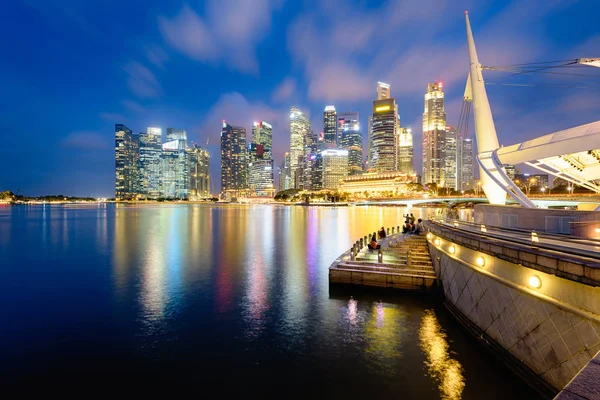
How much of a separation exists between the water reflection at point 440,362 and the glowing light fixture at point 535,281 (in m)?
3.95

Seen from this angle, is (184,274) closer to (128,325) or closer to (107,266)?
(107,266)

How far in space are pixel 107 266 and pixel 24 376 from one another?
2006 cm

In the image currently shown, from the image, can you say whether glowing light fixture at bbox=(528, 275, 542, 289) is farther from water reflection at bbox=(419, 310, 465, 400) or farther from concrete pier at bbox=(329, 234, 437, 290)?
concrete pier at bbox=(329, 234, 437, 290)

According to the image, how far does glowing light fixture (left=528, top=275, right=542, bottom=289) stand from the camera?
30.1ft

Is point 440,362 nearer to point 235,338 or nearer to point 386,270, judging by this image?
point 235,338

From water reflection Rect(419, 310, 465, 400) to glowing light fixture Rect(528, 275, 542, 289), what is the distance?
3.95m

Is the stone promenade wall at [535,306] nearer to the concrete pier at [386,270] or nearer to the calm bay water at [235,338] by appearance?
the calm bay water at [235,338]

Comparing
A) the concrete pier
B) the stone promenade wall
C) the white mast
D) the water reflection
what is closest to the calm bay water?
the water reflection

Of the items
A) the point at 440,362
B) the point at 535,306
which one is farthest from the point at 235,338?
the point at 535,306

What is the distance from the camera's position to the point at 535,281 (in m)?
9.31

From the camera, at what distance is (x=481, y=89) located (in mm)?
31484

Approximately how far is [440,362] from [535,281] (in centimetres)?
471

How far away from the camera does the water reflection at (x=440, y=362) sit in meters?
10.2

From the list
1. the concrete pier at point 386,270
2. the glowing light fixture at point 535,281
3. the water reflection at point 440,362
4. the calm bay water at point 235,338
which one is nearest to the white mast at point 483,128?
the concrete pier at point 386,270
